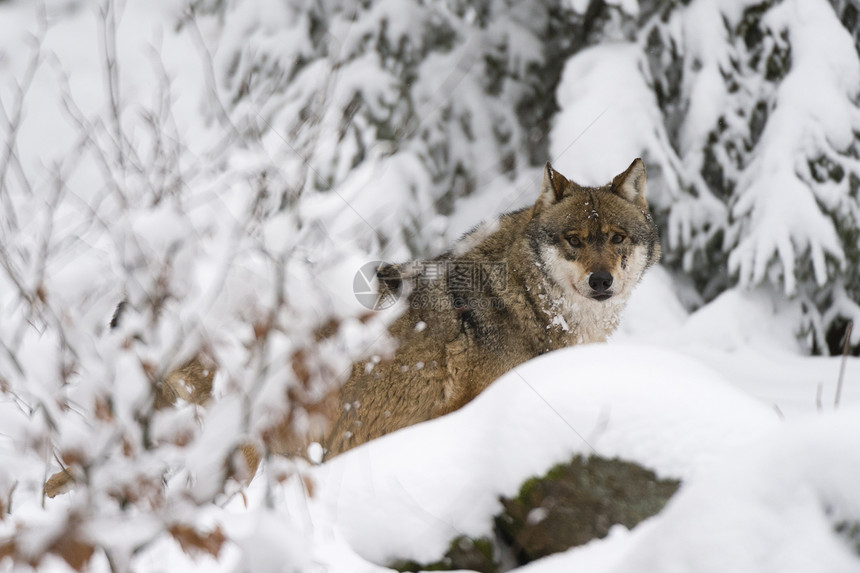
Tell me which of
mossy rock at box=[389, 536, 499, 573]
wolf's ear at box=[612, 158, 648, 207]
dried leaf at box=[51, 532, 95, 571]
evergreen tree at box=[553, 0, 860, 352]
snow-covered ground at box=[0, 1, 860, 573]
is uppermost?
dried leaf at box=[51, 532, 95, 571]

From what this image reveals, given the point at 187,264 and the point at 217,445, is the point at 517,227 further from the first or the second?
the point at 217,445

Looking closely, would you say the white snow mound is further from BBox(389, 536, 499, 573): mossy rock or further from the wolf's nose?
the wolf's nose

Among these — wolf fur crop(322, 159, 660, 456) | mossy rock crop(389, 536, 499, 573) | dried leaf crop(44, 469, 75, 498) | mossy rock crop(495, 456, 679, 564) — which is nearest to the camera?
mossy rock crop(495, 456, 679, 564)

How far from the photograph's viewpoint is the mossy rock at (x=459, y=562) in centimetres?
257

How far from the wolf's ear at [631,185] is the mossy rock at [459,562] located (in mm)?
2689

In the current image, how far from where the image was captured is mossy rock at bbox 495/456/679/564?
2449mm

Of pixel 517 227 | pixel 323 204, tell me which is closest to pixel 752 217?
pixel 517 227

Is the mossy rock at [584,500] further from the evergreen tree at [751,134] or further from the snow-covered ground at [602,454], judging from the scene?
the evergreen tree at [751,134]

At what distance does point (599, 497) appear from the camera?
2.49 meters

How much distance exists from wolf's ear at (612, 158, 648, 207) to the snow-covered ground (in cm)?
170

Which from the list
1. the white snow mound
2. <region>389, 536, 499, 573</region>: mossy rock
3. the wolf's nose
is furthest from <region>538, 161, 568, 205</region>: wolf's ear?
<region>389, 536, 499, 573</region>: mossy rock

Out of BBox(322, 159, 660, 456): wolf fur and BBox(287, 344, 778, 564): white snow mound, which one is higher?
BBox(287, 344, 778, 564): white snow mound

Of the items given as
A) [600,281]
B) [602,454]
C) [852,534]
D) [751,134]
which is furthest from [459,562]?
[751,134]

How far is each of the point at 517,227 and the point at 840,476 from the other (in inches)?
122
